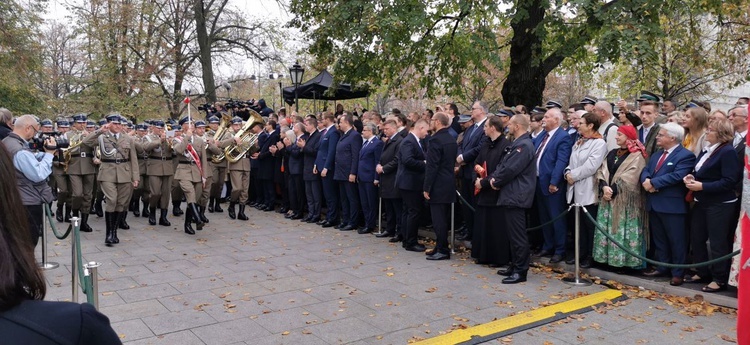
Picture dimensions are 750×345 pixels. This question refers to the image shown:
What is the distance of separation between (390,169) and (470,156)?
1366 millimetres

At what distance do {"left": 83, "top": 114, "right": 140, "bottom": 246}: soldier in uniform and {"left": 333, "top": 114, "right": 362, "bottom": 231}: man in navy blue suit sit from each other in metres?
3.65

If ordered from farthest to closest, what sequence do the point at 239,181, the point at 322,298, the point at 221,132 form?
1. the point at 221,132
2. the point at 239,181
3. the point at 322,298

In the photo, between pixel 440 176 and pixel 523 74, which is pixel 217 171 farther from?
pixel 523 74

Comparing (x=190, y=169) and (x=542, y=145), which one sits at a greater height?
(x=542, y=145)

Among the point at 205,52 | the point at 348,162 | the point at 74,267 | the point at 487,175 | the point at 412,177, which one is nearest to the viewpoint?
the point at 74,267

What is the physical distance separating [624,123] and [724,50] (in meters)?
10.1

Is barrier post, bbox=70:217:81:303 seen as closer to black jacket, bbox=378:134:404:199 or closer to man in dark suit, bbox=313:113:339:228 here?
black jacket, bbox=378:134:404:199

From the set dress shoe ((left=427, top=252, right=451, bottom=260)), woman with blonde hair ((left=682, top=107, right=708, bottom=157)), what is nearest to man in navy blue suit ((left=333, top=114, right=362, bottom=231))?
dress shoe ((left=427, top=252, right=451, bottom=260))

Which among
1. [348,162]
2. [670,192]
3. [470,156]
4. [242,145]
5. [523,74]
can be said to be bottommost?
[670,192]

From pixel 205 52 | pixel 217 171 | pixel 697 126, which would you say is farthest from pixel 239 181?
pixel 205 52

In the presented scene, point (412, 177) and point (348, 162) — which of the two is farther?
point (348, 162)

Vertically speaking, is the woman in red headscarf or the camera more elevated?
the camera

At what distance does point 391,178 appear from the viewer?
9.98 m

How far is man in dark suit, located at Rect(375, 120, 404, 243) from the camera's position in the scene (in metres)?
9.93
